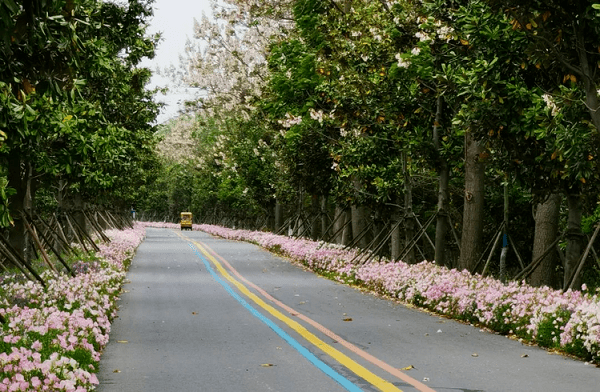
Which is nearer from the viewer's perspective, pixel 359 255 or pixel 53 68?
pixel 53 68

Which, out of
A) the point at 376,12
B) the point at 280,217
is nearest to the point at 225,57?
the point at 280,217

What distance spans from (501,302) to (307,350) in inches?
155

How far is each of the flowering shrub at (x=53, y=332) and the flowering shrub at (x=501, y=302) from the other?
19.5ft

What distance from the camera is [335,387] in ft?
26.5

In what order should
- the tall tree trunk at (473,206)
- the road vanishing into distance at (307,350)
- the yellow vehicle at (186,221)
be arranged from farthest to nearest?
the yellow vehicle at (186,221) → the tall tree trunk at (473,206) → the road vanishing into distance at (307,350)

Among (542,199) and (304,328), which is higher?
(542,199)

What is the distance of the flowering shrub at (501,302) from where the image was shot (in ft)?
34.0

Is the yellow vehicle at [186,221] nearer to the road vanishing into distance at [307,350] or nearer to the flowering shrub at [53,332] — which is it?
the road vanishing into distance at [307,350]

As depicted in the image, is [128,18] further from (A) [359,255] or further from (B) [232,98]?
(B) [232,98]

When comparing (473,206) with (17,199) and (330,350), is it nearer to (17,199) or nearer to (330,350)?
(330,350)

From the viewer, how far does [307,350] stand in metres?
10.4

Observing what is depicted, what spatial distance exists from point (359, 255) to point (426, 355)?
15073 millimetres

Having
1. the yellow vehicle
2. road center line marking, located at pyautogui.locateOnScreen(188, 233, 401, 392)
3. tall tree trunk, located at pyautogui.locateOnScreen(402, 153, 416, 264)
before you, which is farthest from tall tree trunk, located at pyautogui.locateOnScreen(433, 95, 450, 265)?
the yellow vehicle

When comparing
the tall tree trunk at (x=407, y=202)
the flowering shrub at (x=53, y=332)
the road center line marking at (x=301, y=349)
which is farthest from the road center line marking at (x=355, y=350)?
the tall tree trunk at (x=407, y=202)
